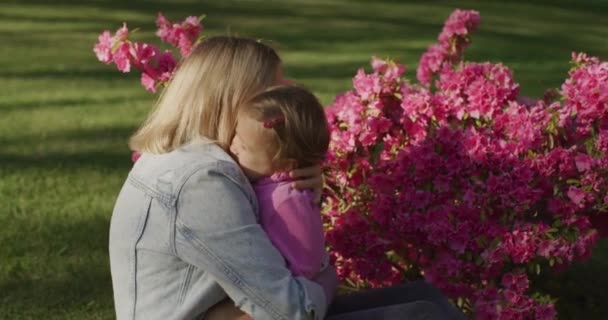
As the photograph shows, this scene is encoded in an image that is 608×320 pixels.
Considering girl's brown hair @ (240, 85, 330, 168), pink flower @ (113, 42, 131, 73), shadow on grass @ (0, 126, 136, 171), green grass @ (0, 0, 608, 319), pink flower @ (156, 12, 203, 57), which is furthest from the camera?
shadow on grass @ (0, 126, 136, 171)

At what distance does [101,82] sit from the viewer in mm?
8523

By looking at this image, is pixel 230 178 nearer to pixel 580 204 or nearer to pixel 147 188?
pixel 147 188

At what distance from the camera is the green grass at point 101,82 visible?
14.9 ft

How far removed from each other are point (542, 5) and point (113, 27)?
24.5ft

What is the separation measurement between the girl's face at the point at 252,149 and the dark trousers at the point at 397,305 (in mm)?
422

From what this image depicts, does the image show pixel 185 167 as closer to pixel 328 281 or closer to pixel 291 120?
pixel 291 120

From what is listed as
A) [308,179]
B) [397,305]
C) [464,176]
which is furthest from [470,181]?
[308,179]

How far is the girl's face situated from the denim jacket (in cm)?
7

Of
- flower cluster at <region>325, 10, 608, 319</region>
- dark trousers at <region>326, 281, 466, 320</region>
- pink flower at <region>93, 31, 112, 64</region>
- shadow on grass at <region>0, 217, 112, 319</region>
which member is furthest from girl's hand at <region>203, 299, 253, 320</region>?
shadow on grass at <region>0, 217, 112, 319</region>

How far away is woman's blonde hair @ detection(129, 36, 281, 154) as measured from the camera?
269 centimetres

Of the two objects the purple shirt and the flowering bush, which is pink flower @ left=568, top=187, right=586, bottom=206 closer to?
the flowering bush

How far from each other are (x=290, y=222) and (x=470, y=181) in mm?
1000

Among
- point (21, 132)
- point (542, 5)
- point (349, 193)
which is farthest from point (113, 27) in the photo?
point (349, 193)

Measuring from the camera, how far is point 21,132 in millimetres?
6824
